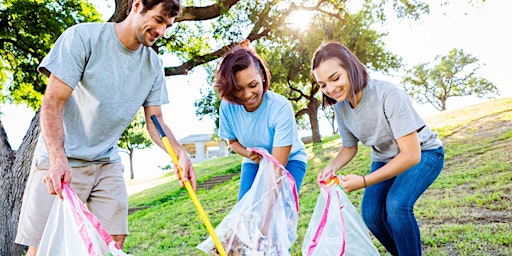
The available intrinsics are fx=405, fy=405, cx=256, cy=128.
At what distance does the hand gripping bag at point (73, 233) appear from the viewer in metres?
1.52

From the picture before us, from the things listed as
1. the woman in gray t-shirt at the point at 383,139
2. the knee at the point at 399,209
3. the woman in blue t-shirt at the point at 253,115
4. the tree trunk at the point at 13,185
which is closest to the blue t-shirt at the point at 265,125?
the woman in blue t-shirt at the point at 253,115

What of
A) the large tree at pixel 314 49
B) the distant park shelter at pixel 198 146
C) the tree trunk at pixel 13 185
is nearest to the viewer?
the tree trunk at pixel 13 185

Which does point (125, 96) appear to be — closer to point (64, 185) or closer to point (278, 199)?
point (64, 185)

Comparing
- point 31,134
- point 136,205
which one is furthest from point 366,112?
point 136,205

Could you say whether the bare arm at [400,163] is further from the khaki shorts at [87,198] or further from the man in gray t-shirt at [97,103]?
the khaki shorts at [87,198]

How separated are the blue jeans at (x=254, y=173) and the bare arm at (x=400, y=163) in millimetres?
468

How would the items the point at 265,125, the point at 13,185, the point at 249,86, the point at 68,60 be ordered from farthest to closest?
the point at 13,185, the point at 265,125, the point at 249,86, the point at 68,60

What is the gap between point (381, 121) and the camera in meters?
1.96

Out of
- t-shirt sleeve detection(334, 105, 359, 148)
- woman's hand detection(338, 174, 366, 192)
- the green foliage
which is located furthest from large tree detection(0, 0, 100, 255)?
woman's hand detection(338, 174, 366, 192)

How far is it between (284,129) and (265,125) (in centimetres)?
14

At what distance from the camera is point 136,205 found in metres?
10.0

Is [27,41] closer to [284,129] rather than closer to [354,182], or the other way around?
[284,129]

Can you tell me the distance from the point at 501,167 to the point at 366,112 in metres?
4.28

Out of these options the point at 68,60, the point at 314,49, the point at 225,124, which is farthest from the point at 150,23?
the point at 314,49
